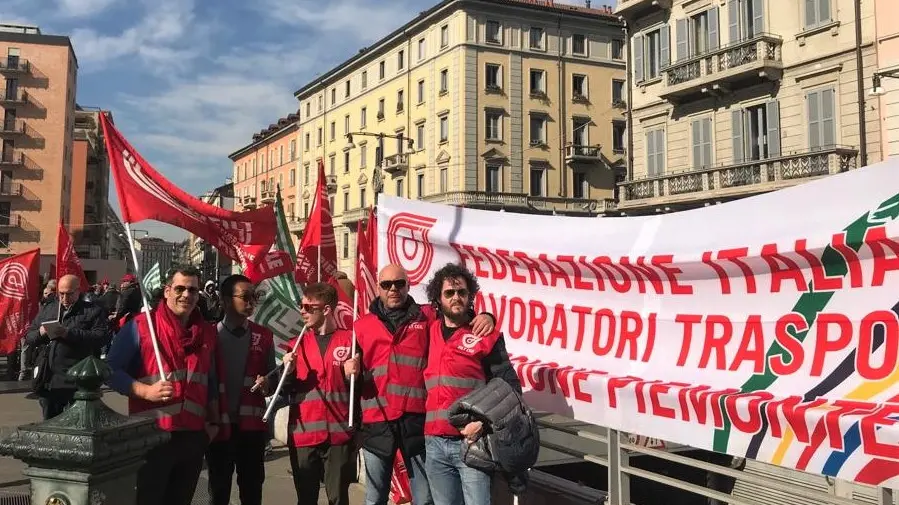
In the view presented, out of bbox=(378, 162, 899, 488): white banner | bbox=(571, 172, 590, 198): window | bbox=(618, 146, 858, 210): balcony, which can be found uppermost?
bbox=(571, 172, 590, 198): window

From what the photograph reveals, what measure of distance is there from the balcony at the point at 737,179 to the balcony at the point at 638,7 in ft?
20.3

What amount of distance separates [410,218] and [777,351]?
9.42ft

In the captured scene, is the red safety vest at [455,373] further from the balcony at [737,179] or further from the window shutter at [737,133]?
the window shutter at [737,133]

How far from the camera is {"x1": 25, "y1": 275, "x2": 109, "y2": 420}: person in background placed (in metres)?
7.08

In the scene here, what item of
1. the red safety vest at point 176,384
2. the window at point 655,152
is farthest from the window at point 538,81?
the red safety vest at point 176,384

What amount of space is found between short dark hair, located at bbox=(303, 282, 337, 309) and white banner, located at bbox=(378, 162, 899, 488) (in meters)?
1.11

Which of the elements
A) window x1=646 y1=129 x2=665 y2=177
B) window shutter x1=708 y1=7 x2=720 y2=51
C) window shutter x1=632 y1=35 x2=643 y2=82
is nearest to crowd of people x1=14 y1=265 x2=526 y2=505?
window shutter x1=708 y1=7 x2=720 y2=51

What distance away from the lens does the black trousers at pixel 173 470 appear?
410cm

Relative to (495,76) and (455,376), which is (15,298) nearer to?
(455,376)

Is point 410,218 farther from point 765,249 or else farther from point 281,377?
point 765,249

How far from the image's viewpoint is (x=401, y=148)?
2041 inches

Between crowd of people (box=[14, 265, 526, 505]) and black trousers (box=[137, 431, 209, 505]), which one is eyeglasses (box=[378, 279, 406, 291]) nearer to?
crowd of people (box=[14, 265, 526, 505])

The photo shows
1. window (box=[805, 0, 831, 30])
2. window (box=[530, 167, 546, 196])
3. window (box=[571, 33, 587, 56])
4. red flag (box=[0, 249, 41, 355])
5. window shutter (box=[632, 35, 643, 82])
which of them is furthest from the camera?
window (box=[571, 33, 587, 56])

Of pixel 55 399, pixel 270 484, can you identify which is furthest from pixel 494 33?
pixel 270 484
